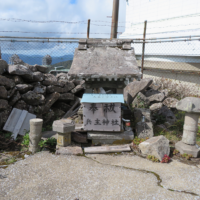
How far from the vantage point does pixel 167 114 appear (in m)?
7.80

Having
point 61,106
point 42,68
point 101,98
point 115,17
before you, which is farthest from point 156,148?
point 115,17

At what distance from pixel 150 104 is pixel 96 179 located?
540 centimetres

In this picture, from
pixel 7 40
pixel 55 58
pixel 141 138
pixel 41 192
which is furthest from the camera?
pixel 55 58

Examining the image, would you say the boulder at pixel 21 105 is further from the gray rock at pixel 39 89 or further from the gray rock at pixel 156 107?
the gray rock at pixel 156 107

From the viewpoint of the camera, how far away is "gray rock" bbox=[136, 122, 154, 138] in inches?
226

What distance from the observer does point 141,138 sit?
571 cm

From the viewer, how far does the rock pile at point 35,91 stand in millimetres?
6148

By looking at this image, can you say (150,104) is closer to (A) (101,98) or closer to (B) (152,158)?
(A) (101,98)

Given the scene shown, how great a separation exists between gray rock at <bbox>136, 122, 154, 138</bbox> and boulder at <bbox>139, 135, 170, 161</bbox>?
2.33 feet

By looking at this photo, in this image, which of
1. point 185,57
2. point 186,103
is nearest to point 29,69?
point 186,103

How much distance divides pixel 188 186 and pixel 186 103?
2082 millimetres

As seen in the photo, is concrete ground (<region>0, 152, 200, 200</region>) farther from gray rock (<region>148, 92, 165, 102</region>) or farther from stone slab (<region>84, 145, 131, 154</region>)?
gray rock (<region>148, 92, 165, 102</region>)

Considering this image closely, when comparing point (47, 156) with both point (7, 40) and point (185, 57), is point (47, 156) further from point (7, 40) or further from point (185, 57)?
point (185, 57)

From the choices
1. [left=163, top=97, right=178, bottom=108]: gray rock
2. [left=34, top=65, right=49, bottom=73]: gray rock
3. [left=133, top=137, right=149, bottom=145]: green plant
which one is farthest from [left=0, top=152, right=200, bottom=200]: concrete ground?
[left=163, top=97, right=178, bottom=108]: gray rock
